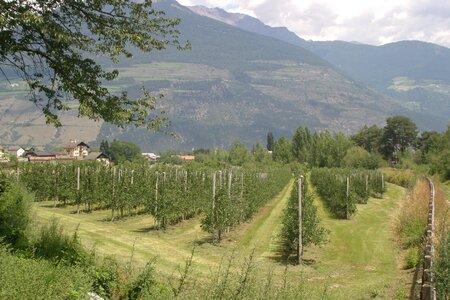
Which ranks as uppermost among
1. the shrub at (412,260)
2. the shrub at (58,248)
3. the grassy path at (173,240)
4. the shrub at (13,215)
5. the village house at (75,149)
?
the shrub at (13,215)

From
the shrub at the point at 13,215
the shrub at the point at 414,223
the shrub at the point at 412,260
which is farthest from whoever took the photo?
the shrub at the point at 414,223

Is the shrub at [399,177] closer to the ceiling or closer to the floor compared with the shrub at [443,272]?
closer to the floor

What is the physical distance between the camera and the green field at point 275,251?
12234mm

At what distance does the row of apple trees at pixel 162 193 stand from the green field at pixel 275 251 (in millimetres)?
859

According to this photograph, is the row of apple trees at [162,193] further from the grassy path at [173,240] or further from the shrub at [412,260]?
the shrub at [412,260]

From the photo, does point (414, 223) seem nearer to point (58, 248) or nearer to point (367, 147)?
point (58, 248)

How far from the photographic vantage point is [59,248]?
32.0 ft

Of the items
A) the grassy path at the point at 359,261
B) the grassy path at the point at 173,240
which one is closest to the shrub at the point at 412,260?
the grassy path at the point at 359,261

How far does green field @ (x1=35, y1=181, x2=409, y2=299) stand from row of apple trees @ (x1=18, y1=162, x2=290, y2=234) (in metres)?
0.86

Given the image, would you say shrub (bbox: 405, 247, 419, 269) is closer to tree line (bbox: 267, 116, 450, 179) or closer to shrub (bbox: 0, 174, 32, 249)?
shrub (bbox: 0, 174, 32, 249)

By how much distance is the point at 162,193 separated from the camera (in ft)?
78.2

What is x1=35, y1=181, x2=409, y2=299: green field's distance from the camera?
12234mm

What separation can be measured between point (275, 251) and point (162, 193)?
7.81 meters

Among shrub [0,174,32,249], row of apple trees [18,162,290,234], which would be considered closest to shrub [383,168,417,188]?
row of apple trees [18,162,290,234]
